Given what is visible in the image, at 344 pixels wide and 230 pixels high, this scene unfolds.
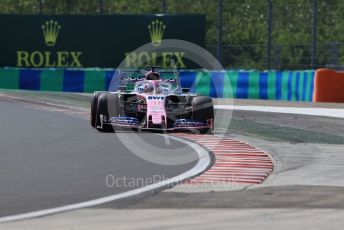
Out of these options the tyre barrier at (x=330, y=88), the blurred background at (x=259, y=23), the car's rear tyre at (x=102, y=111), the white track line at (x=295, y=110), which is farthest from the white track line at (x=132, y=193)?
the blurred background at (x=259, y=23)

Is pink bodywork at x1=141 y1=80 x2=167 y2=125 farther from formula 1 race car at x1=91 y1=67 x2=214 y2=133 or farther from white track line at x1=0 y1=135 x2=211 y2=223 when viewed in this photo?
white track line at x1=0 y1=135 x2=211 y2=223

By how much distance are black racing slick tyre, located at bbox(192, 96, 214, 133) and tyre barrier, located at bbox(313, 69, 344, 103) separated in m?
10.9

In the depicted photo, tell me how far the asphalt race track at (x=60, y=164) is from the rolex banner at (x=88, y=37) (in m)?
12.3

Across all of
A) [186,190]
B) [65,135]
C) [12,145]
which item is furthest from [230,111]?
[186,190]

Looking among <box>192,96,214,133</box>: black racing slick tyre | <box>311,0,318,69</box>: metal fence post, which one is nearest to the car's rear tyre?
<box>192,96,214,133</box>: black racing slick tyre

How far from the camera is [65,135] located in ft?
48.9

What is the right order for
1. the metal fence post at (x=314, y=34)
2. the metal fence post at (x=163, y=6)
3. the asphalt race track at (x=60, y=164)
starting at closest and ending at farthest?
Answer: the asphalt race track at (x=60, y=164), the metal fence post at (x=314, y=34), the metal fence post at (x=163, y=6)

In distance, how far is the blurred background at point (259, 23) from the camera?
94.1 ft

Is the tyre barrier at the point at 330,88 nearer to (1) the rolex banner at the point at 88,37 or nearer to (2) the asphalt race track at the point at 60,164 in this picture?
(1) the rolex banner at the point at 88,37

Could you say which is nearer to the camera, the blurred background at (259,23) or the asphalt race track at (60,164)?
the asphalt race track at (60,164)

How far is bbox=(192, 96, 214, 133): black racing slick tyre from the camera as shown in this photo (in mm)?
15055

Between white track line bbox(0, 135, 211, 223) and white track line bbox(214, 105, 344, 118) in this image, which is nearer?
white track line bbox(0, 135, 211, 223)

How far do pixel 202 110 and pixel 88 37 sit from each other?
15063mm

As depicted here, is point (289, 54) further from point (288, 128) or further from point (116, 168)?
point (116, 168)
